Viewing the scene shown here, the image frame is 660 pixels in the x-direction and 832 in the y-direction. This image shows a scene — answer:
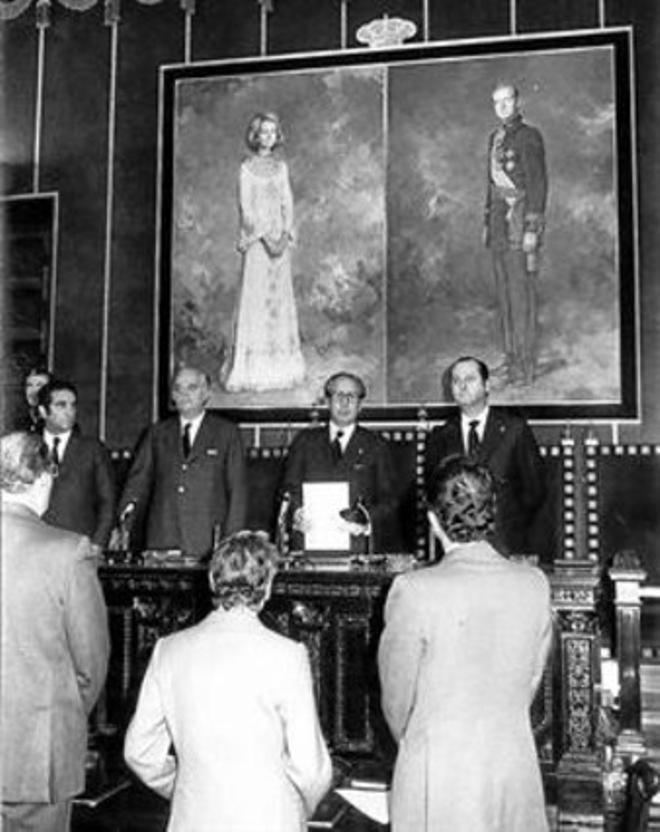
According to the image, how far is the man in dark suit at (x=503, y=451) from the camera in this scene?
16.5ft

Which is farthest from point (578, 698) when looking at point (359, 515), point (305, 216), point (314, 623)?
point (305, 216)

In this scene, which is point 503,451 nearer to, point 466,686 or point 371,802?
point 371,802

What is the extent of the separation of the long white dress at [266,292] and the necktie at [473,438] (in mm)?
1938

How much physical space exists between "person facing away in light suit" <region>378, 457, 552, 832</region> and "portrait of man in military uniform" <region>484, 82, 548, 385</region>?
412cm

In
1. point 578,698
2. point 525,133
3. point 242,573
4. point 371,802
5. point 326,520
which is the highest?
point 525,133

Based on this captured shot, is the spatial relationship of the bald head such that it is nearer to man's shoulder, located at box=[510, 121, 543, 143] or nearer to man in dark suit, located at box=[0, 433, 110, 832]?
man in dark suit, located at box=[0, 433, 110, 832]

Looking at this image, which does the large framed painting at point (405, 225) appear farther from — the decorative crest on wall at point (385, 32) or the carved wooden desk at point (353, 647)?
the carved wooden desk at point (353, 647)

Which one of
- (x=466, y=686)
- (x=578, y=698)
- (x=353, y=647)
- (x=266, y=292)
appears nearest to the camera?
(x=466, y=686)

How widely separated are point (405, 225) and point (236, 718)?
489 cm

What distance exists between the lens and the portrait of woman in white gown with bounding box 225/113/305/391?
6.91 m

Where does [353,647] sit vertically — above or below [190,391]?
below

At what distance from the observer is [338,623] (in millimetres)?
4125

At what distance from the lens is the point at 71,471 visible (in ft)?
17.3

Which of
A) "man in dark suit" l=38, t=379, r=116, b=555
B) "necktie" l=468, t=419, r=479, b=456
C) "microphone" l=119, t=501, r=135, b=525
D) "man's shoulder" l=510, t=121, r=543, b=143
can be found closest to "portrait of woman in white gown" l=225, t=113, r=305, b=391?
"man's shoulder" l=510, t=121, r=543, b=143
